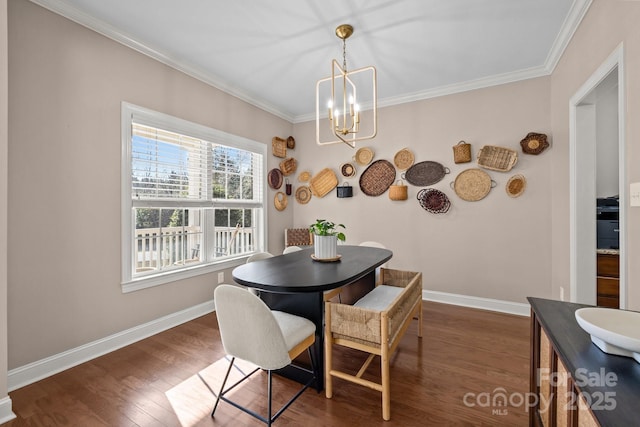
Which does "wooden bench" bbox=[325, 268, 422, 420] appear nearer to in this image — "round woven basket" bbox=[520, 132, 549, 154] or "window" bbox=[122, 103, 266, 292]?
"window" bbox=[122, 103, 266, 292]

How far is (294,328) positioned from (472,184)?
9.23ft

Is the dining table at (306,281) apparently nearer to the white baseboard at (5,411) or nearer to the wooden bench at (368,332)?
the wooden bench at (368,332)

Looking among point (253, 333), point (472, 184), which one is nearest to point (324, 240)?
point (253, 333)

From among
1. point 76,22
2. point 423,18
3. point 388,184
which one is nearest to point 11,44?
point 76,22

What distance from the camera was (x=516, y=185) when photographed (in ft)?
10.3

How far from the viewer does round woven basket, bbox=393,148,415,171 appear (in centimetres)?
371

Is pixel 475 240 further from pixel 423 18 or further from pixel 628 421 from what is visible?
pixel 628 421

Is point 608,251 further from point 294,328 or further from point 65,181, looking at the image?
point 65,181

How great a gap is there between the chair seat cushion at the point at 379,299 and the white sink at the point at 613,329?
1.17 m

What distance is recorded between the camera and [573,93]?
2342 mm

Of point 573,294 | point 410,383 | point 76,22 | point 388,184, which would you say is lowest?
point 410,383

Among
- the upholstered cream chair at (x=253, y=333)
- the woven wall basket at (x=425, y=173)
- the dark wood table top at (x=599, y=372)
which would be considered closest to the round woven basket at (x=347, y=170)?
the woven wall basket at (x=425, y=173)

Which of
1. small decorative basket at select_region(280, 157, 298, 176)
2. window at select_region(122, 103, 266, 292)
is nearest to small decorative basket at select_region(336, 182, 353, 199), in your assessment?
small decorative basket at select_region(280, 157, 298, 176)

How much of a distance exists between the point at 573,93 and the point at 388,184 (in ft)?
6.64
